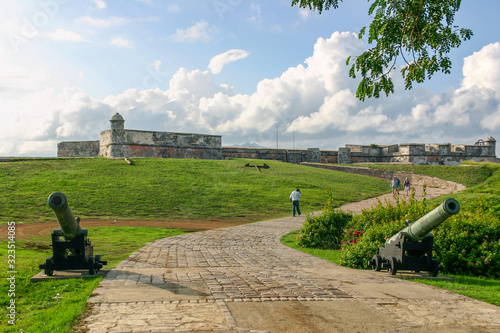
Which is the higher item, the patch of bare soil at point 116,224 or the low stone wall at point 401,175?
the low stone wall at point 401,175

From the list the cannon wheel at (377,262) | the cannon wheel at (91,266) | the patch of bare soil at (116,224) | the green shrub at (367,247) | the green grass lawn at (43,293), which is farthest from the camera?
the patch of bare soil at (116,224)

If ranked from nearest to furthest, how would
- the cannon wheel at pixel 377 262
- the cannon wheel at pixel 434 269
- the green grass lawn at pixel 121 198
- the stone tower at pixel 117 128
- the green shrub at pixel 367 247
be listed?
the green grass lawn at pixel 121 198 < the cannon wheel at pixel 434 269 < the cannon wheel at pixel 377 262 < the green shrub at pixel 367 247 < the stone tower at pixel 117 128

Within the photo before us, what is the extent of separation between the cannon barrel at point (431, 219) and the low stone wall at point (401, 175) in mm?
23130

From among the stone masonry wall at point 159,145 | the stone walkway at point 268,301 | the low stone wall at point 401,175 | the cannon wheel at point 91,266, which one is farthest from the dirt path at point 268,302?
the low stone wall at point 401,175

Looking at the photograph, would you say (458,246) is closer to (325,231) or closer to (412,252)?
(412,252)

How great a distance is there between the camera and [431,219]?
5867mm

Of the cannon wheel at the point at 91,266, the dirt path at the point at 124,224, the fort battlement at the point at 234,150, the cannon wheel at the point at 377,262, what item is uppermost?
the fort battlement at the point at 234,150

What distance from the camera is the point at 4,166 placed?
23.7 meters

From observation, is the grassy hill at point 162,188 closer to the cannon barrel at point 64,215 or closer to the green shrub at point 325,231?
the green shrub at point 325,231

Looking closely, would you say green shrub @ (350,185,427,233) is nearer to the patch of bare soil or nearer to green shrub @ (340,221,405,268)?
green shrub @ (340,221,405,268)

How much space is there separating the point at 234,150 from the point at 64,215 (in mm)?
32121

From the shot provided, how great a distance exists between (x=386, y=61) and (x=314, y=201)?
1503 centimetres

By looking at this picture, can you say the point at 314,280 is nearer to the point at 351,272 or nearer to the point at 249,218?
the point at 351,272

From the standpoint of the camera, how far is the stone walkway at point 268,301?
13.0ft
